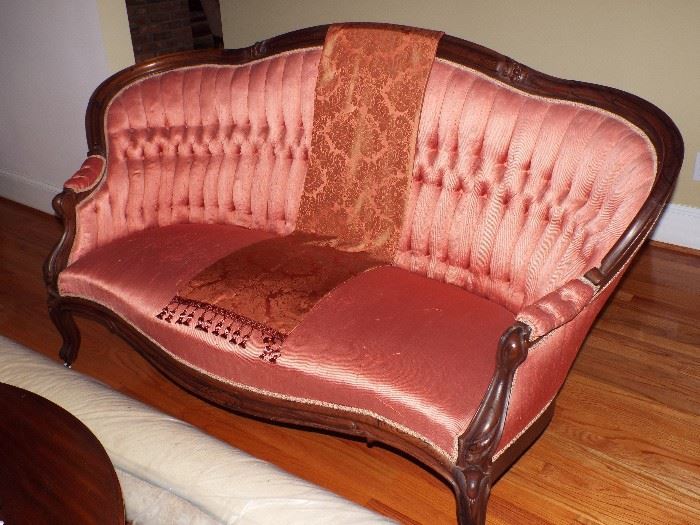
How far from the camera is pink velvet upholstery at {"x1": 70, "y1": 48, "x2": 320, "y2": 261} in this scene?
2.70 metres

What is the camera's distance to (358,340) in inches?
81.0

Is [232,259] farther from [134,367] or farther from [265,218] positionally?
[134,367]

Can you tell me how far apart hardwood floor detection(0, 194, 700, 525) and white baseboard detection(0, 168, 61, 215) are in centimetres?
117

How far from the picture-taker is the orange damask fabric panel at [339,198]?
7.43 feet

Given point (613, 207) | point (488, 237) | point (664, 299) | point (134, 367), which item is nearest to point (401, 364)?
point (488, 237)

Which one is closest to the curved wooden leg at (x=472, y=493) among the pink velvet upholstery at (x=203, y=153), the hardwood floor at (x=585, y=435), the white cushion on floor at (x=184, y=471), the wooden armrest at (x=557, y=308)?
the hardwood floor at (x=585, y=435)

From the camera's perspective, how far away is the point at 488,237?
2252mm

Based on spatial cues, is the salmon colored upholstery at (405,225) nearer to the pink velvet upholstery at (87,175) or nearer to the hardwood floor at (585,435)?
the pink velvet upholstery at (87,175)

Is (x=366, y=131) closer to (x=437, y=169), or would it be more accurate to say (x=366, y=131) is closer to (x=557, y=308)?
(x=437, y=169)

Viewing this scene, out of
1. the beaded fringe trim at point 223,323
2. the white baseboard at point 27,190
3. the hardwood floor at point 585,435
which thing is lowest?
the hardwood floor at point 585,435

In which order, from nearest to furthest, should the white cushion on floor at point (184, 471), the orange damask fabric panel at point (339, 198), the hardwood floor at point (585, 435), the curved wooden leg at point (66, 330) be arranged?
the white cushion on floor at point (184, 471), the hardwood floor at point (585, 435), the orange damask fabric panel at point (339, 198), the curved wooden leg at point (66, 330)

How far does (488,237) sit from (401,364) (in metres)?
0.55

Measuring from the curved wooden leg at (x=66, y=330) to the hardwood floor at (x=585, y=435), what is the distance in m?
0.07

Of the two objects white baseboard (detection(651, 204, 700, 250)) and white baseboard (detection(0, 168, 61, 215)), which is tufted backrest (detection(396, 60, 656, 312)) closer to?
white baseboard (detection(651, 204, 700, 250))
